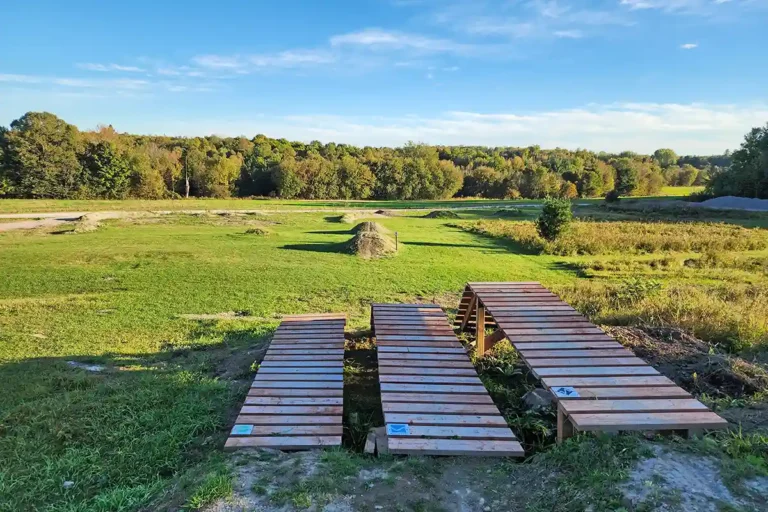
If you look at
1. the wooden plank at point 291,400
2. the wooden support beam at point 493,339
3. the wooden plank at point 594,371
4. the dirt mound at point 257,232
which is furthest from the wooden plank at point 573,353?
the dirt mound at point 257,232

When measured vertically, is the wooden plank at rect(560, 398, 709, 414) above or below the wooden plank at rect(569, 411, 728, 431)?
above

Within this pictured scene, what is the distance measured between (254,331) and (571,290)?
6.87 metres

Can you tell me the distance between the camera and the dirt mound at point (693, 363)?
16.7 feet

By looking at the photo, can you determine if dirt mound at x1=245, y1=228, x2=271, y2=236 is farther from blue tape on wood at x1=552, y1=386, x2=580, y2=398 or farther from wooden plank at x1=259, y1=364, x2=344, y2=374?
blue tape on wood at x1=552, y1=386, x2=580, y2=398

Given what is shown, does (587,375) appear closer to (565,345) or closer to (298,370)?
(565,345)

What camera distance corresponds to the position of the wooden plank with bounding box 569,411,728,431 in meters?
3.48

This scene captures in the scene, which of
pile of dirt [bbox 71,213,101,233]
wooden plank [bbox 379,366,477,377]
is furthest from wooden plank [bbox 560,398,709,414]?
pile of dirt [bbox 71,213,101,233]

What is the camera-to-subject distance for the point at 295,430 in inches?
157

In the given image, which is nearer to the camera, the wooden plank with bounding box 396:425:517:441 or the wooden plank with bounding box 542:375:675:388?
the wooden plank with bounding box 396:425:517:441

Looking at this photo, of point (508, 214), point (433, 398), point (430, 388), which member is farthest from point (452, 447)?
point (508, 214)

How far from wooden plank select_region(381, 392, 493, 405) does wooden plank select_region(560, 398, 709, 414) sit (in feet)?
2.77

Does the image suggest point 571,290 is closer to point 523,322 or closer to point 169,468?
point 523,322

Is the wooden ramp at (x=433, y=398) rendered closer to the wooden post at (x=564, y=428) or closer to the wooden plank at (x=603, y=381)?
the wooden post at (x=564, y=428)

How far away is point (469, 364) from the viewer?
527 cm
